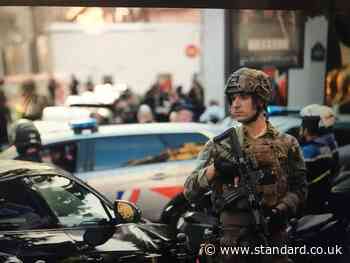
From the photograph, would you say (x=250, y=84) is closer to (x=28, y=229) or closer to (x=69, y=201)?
(x=69, y=201)

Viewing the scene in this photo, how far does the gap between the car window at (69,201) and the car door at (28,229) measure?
0.16ft

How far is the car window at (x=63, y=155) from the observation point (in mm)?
2951

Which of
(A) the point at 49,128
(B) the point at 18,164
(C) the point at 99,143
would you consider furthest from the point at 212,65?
(B) the point at 18,164

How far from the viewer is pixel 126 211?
2.99 meters

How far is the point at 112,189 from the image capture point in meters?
3.01

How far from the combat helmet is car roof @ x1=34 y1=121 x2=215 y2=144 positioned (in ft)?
1.04

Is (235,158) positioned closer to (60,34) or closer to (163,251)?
(163,251)

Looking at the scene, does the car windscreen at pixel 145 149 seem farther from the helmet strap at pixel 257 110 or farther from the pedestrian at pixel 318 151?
the pedestrian at pixel 318 151

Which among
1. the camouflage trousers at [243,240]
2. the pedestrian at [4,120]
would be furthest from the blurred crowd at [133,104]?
the camouflage trousers at [243,240]

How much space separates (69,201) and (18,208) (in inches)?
11.6

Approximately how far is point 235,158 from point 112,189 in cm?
76

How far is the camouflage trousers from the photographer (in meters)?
2.89

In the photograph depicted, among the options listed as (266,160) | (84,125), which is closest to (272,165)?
(266,160)

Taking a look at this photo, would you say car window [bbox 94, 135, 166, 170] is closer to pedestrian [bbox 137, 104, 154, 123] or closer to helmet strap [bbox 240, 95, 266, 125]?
pedestrian [bbox 137, 104, 154, 123]
